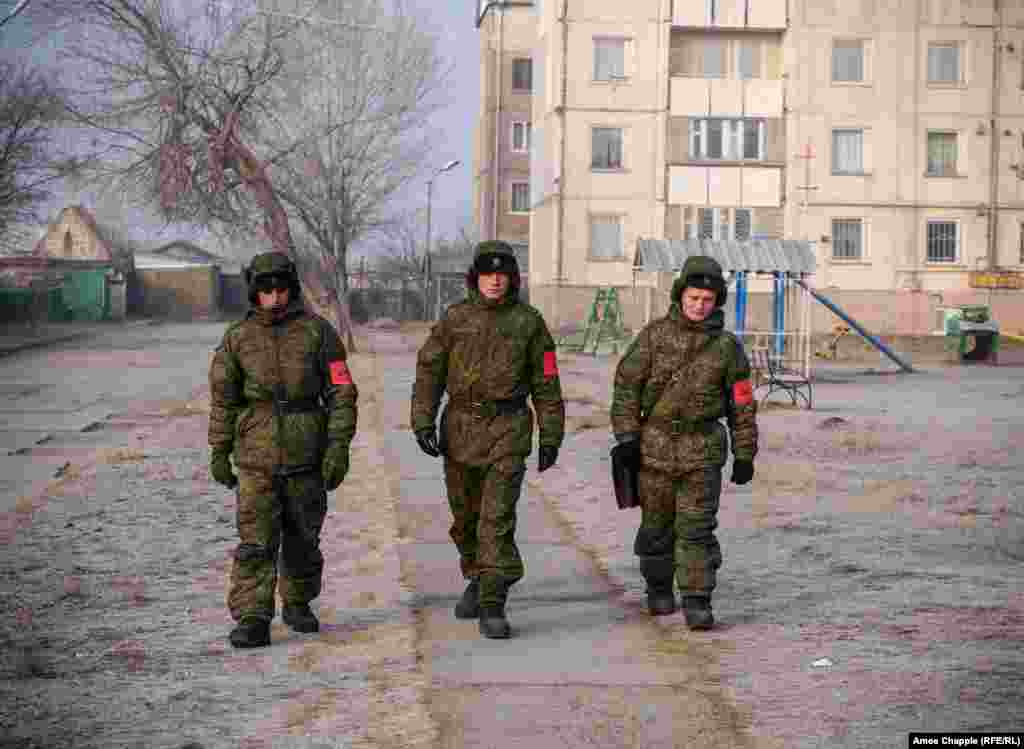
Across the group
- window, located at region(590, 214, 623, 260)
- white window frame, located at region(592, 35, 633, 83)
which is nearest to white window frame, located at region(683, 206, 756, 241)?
window, located at region(590, 214, 623, 260)

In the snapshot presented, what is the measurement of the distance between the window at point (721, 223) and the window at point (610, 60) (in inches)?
206

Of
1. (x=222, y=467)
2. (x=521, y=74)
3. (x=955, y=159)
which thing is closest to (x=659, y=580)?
(x=222, y=467)

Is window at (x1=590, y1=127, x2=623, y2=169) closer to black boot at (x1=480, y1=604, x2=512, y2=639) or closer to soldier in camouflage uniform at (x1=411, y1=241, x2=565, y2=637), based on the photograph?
soldier in camouflage uniform at (x1=411, y1=241, x2=565, y2=637)

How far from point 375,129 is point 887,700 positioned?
129 ft

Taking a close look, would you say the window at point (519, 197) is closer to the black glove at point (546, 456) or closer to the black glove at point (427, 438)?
the black glove at point (546, 456)

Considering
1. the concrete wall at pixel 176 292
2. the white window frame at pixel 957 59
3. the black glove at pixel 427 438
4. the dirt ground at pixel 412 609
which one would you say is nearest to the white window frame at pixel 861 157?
the white window frame at pixel 957 59

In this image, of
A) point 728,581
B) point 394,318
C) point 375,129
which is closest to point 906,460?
point 728,581

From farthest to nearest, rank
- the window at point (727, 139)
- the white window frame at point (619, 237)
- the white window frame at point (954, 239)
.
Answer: the window at point (727, 139) < the white window frame at point (619, 237) < the white window frame at point (954, 239)

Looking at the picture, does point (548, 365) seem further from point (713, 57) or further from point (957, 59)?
point (957, 59)

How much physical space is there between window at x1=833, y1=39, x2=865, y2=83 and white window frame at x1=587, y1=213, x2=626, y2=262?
27.7 ft

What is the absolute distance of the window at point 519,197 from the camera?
263ft

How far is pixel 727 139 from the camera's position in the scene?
56.5m

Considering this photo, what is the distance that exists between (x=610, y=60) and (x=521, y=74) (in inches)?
944

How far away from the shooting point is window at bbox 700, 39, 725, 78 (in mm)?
56469
